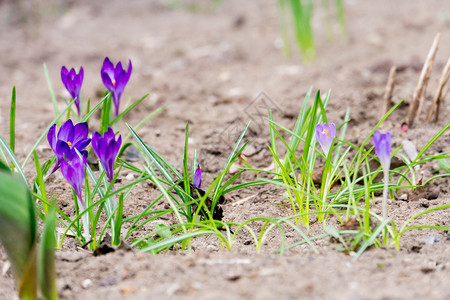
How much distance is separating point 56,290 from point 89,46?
4484mm

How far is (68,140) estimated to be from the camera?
1.72 meters

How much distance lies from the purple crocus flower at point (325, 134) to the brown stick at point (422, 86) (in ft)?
3.60

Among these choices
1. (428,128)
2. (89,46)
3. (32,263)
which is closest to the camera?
(32,263)

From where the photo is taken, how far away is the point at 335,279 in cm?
143

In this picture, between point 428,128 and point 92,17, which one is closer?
point 428,128

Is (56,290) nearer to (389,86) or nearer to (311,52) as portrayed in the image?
(389,86)

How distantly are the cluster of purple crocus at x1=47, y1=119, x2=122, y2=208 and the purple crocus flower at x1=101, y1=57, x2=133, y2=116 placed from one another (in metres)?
0.39

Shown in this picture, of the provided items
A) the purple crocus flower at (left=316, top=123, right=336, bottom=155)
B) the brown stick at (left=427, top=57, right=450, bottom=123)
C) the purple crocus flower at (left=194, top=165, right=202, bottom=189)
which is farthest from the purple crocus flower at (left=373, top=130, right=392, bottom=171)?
the brown stick at (left=427, top=57, right=450, bottom=123)

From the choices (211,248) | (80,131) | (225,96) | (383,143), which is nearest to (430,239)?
(383,143)

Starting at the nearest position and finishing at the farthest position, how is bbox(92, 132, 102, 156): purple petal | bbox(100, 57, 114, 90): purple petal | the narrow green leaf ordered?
the narrow green leaf < bbox(92, 132, 102, 156): purple petal < bbox(100, 57, 114, 90): purple petal

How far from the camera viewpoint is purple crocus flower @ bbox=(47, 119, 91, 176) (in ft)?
5.48

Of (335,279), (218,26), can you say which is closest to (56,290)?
(335,279)

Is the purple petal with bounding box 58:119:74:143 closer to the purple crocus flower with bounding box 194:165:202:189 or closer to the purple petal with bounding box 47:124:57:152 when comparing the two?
the purple petal with bounding box 47:124:57:152

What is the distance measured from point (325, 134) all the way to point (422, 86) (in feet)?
3.88
